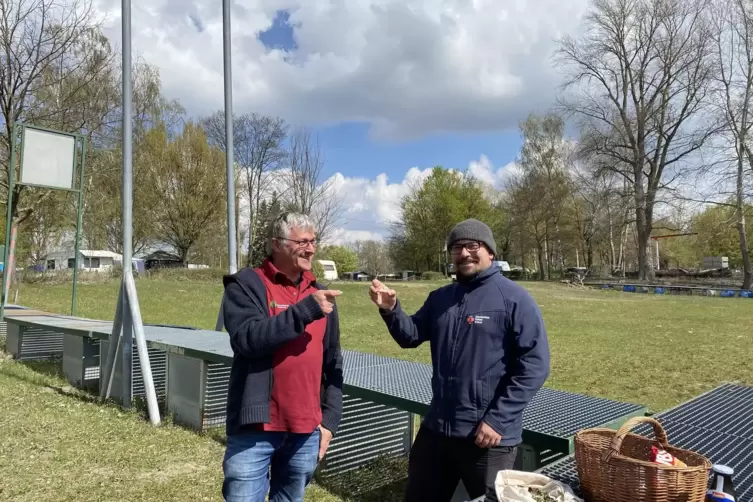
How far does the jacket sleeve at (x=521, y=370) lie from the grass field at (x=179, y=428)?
1899 mm

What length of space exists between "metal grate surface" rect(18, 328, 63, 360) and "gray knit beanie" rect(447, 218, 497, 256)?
7.39 meters

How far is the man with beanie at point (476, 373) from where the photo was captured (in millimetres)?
2324

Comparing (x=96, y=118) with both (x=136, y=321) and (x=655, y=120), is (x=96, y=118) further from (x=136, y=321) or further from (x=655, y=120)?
(x=655, y=120)

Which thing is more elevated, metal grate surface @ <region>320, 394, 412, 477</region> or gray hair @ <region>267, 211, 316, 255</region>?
gray hair @ <region>267, 211, 316, 255</region>

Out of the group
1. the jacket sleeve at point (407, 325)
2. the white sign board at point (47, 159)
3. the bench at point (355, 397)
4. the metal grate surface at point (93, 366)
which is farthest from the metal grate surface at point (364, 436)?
the white sign board at point (47, 159)

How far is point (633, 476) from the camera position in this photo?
1.61 meters

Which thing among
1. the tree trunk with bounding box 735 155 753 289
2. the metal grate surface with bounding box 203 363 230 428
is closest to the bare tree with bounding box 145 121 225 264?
the tree trunk with bounding box 735 155 753 289

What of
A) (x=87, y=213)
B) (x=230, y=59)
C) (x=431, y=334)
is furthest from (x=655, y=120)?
Result: (x=431, y=334)

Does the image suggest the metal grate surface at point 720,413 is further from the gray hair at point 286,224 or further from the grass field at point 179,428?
the gray hair at point 286,224

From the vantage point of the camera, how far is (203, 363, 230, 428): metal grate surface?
4.97 meters

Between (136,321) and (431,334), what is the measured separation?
3.64m

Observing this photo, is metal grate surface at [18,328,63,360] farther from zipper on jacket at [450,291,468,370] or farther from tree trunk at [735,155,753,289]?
tree trunk at [735,155,753,289]

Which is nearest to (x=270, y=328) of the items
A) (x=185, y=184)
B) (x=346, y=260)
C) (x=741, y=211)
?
(x=185, y=184)

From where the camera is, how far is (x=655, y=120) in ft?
112
